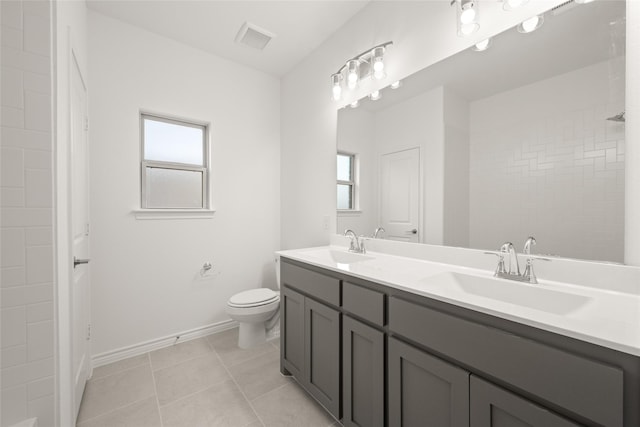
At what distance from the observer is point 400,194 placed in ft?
5.71

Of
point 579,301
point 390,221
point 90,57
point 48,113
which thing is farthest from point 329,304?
point 90,57

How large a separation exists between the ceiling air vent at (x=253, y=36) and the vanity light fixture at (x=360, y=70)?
2.33 feet

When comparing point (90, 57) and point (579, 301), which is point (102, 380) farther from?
point (579, 301)

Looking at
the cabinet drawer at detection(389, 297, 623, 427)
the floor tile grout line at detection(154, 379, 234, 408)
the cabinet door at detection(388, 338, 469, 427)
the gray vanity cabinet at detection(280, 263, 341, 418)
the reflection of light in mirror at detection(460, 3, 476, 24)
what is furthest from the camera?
the floor tile grout line at detection(154, 379, 234, 408)

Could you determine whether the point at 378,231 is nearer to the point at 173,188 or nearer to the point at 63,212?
the point at 63,212

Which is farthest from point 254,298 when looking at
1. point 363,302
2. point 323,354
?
point 363,302

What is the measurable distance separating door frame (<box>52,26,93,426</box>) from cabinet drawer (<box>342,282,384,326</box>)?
1220mm

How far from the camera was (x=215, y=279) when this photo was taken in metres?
2.57

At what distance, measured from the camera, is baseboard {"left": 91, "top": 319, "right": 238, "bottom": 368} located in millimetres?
2023

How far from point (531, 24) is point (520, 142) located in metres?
0.52

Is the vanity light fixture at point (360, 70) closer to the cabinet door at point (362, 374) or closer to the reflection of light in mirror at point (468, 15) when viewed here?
the reflection of light in mirror at point (468, 15)

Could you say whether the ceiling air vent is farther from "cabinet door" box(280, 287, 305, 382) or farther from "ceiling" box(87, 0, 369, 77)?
"cabinet door" box(280, 287, 305, 382)

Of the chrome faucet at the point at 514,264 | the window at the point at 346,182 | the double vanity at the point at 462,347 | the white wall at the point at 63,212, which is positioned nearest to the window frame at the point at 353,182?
the window at the point at 346,182

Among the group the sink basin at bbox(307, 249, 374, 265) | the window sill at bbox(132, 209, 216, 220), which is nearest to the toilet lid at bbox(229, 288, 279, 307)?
the sink basin at bbox(307, 249, 374, 265)
